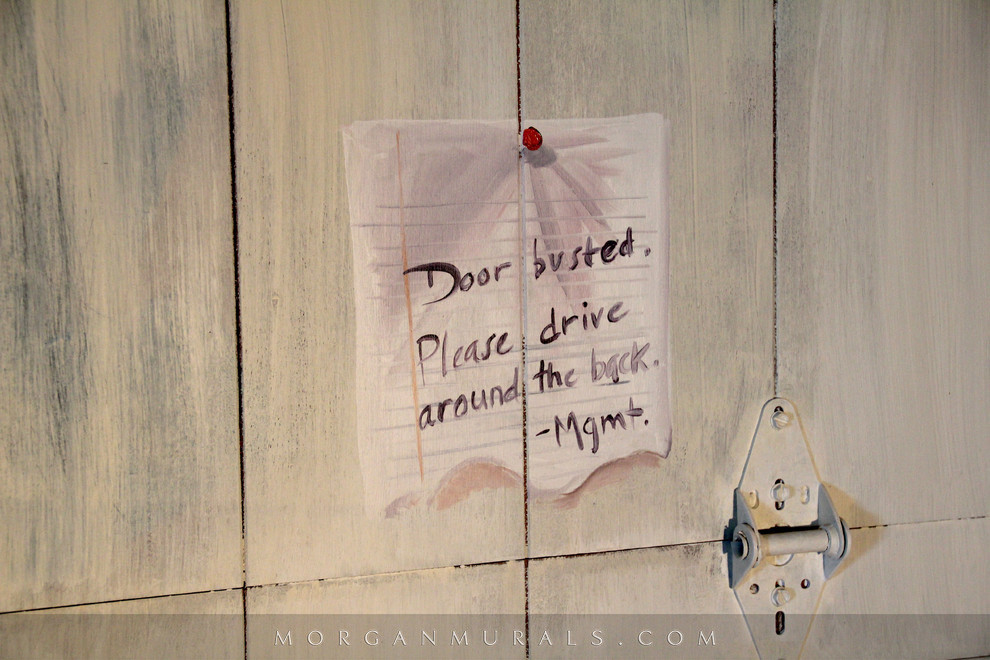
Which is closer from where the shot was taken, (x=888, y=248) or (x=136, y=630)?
(x=136, y=630)

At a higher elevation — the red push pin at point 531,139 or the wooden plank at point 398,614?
the red push pin at point 531,139

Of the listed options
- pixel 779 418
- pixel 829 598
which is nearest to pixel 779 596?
pixel 829 598

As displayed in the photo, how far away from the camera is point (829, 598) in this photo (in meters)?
0.66

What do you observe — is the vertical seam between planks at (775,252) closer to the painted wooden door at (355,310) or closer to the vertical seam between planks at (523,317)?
the painted wooden door at (355,310)

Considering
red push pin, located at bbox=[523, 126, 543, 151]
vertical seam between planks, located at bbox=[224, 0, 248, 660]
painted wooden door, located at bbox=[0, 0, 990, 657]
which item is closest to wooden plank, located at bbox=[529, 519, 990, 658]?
painted wooden door, located at bbox=[0, 0, 990, 657]

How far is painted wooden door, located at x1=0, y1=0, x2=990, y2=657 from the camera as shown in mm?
507

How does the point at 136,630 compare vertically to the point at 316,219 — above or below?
below

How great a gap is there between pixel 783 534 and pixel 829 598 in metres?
0.11

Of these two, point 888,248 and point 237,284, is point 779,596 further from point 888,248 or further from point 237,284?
point 237,284

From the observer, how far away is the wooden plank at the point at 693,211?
1.92 ft

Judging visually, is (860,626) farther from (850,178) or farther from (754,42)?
(754,42)

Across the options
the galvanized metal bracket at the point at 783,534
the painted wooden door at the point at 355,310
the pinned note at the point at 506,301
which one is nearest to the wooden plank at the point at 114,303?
the painted wooden door at the point at 355,310

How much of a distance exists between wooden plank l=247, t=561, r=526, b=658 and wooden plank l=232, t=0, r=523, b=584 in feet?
0.06

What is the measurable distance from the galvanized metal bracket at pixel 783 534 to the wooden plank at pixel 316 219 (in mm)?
338
